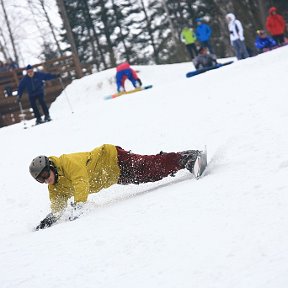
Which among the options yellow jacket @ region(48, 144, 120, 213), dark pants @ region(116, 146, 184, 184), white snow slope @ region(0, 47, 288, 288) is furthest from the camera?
dark pants @ region(116, 146, 184, 184)

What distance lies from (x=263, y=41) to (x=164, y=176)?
11458 millimetres

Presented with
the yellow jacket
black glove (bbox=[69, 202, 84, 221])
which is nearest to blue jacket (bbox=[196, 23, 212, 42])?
the yellow jacket

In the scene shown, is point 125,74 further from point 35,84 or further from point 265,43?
point 265,43

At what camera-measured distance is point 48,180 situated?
5.50m

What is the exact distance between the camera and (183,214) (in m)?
4.09

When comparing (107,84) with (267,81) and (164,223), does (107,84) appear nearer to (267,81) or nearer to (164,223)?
(267,81)

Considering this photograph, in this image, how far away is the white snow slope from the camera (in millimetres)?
3080

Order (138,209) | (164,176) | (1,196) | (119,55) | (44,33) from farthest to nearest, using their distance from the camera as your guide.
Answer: (44,33) < (119,55) < (1,196) < (164,176) < (138,209)

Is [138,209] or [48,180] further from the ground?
[48,180]

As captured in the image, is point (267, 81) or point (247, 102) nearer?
point (247, 102)

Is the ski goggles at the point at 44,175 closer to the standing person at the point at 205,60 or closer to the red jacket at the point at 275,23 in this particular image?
the standing person at the point at 205,60

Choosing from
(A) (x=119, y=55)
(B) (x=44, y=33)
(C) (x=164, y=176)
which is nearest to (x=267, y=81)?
(C) (x=164, y=176)

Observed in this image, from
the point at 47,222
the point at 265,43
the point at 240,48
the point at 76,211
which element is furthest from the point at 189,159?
the point at 265,43

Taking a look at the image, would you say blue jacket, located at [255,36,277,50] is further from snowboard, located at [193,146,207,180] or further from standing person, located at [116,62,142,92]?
snowboard, located at [193,146,207,180]
